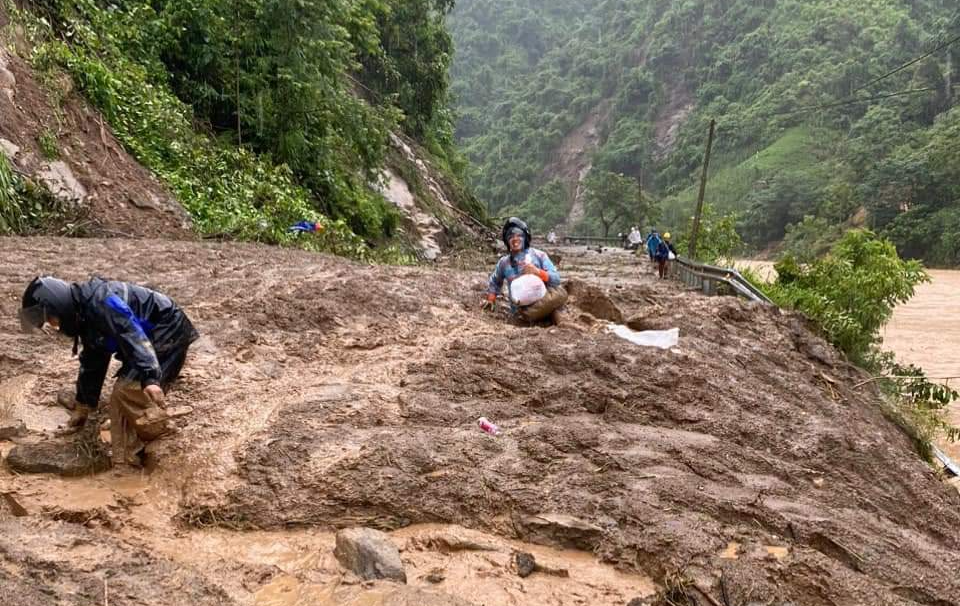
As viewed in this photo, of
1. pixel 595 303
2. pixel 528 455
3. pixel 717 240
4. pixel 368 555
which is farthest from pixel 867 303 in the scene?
pixel 717 240

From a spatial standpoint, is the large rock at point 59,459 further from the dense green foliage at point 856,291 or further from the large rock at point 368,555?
the dense green foliage at point 856,291

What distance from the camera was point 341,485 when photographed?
3.33 m

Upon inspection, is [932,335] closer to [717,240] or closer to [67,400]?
[717,240]

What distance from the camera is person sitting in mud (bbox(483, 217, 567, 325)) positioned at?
6402 mm

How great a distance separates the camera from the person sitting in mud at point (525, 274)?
21.0ft

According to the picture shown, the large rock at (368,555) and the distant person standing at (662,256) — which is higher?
the distant person standing at (662,256)

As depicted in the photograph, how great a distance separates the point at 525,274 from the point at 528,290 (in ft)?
0.77

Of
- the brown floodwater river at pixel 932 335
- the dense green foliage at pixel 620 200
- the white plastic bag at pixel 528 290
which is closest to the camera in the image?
the white plastic bag at pixel 528 290

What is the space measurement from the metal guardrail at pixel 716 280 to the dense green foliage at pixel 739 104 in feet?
109

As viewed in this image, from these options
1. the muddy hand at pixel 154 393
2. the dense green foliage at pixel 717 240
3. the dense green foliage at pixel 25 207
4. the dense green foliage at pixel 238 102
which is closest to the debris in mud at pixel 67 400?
the muddy hand at pixel 154 393

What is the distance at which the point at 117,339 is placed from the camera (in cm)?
354

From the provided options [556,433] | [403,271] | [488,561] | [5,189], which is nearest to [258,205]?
[5,189]

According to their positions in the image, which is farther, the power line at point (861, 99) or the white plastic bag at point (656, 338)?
the power line at point (861, 99)

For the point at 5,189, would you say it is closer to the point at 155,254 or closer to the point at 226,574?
the point at 155,254
